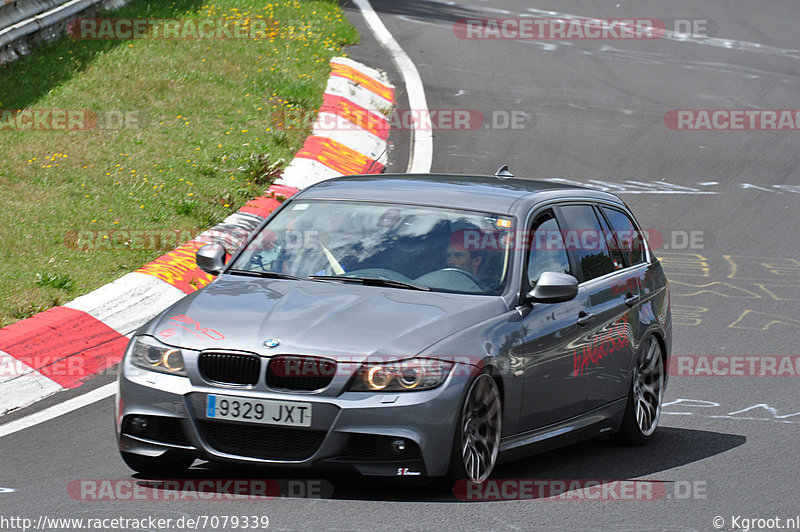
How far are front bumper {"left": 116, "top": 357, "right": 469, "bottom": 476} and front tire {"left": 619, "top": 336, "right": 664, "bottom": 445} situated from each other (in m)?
2.29

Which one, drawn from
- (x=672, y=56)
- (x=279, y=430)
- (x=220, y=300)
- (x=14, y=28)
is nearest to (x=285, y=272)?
(x=220, y=300)

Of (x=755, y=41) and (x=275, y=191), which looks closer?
(x=275, y=191)

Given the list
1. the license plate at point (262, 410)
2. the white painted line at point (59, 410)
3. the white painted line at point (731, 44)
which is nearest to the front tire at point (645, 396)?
the license plate at point (262, 410)

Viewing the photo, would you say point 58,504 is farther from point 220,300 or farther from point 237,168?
point 237,168

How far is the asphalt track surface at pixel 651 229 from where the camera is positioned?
248 inches

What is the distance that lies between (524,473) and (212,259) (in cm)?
215

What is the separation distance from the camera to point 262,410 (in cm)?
618

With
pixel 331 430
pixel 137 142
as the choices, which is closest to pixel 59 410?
pixel 331 430

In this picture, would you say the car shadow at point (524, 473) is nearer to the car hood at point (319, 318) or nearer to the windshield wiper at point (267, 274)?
the car hood at point (319, 318)

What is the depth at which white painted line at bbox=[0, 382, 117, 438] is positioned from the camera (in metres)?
7.75

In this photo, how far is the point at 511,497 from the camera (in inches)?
259

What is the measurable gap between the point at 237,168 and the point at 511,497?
8.34m

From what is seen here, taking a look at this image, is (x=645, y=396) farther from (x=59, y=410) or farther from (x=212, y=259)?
(x=59, y=410)

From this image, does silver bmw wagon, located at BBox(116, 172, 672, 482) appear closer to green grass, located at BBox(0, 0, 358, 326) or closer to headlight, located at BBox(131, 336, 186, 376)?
headlight, located at BBox(131, 336, 186, 376)
